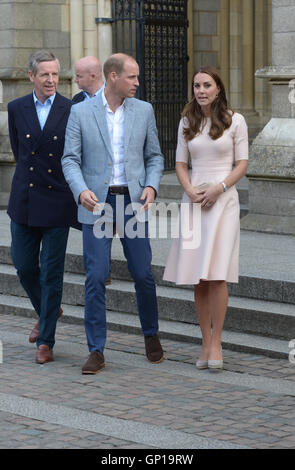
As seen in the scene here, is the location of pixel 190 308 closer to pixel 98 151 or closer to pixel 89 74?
pixel 98 151

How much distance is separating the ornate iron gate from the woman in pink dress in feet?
20.6

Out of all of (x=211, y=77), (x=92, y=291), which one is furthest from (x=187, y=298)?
(x=211, y=77)

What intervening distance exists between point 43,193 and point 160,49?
6522 mm

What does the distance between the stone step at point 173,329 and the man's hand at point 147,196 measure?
3.98ft

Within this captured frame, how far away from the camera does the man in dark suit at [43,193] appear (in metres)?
7.74

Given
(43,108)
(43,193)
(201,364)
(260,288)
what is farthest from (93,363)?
(43,108)

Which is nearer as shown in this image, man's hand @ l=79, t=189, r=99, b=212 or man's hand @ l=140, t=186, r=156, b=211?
man's hand @ l=79, t=189, r=99, b=212

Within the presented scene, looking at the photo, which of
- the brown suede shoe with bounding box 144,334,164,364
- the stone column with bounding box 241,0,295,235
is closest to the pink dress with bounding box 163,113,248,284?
the brown suede shoe with bounding box 144,334,164,364

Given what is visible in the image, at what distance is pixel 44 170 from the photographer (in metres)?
7.81

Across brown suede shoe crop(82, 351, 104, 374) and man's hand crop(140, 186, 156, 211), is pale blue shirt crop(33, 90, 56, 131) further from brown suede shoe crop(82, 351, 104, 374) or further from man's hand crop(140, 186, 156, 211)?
brown suede shoe crop(82, 351, 104, 374)

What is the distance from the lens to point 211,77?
7.40m

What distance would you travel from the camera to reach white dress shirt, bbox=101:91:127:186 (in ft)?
24.6

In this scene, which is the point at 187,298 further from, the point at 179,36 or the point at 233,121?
the point at 179,36

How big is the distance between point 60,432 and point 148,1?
830 centimetres
